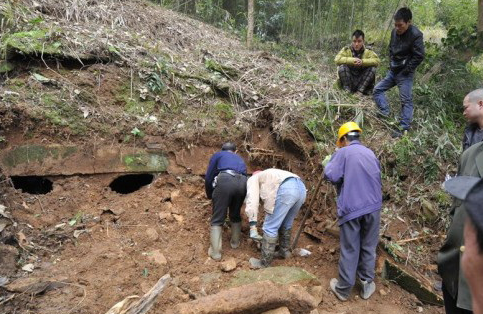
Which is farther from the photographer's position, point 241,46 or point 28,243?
point 241,46

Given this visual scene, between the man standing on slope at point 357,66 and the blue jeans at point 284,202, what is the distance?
2.99m

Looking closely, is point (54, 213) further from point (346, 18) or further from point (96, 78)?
point (346, 18)

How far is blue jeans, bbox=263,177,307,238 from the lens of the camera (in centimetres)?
438

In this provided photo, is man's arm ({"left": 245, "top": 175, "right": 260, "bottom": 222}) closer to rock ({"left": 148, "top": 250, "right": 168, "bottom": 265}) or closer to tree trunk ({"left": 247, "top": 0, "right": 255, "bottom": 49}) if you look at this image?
rock ({"left": 148, "top": 250, "right": 168, "bottom": 265})

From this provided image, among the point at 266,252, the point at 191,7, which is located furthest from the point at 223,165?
the point at 191,7

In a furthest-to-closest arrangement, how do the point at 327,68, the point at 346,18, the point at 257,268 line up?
the point at 346,18 < the point at 327,68 < the point at 257,268

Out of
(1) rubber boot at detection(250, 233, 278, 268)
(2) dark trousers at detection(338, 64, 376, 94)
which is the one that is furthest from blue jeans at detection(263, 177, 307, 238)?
(2) dark trousers at detection(338, 64, 376, 94)

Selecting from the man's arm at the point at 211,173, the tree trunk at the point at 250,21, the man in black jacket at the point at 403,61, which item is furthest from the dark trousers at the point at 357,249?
the tree trunk at the point at 250,21

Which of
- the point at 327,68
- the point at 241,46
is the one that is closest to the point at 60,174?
the point at 241,46

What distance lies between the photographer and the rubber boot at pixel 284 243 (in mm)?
4727

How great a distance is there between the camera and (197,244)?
4.77 metres

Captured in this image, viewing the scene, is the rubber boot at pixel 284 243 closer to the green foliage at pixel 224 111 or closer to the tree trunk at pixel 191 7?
the green foliage at pixel 224 111

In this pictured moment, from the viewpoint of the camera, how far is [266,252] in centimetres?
450

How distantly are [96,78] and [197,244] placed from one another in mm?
3058
